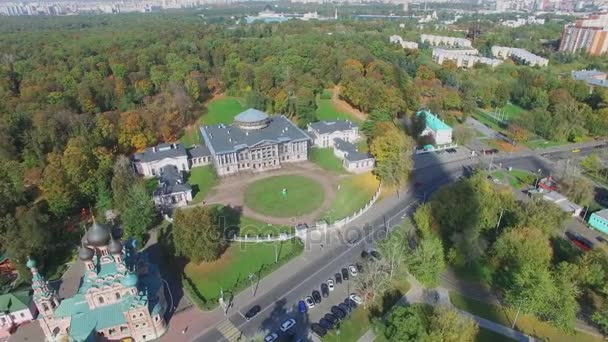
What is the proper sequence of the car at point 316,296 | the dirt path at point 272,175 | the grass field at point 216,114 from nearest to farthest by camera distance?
the car at point 316,296
the dirt path at point 272,175
the grass field at point 216,114

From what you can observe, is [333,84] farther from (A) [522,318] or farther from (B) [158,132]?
(A) [522,318]

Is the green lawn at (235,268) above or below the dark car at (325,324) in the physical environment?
below

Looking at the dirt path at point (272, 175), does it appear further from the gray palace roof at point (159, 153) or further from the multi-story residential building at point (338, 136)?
the gray palace roof at point (159, 153)

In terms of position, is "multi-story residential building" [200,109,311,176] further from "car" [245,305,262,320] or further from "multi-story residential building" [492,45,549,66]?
"multi-story residential building" [492,45,549,66]

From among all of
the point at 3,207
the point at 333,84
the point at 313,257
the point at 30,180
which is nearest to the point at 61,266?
the point at 3,207

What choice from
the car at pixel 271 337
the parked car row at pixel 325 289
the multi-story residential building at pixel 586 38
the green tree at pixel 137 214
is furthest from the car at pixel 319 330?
the multi-story residential building at pixel 586 38

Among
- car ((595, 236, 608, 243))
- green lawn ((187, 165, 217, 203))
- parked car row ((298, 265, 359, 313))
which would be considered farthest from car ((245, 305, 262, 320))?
car ((595, 236, 608, 243))
